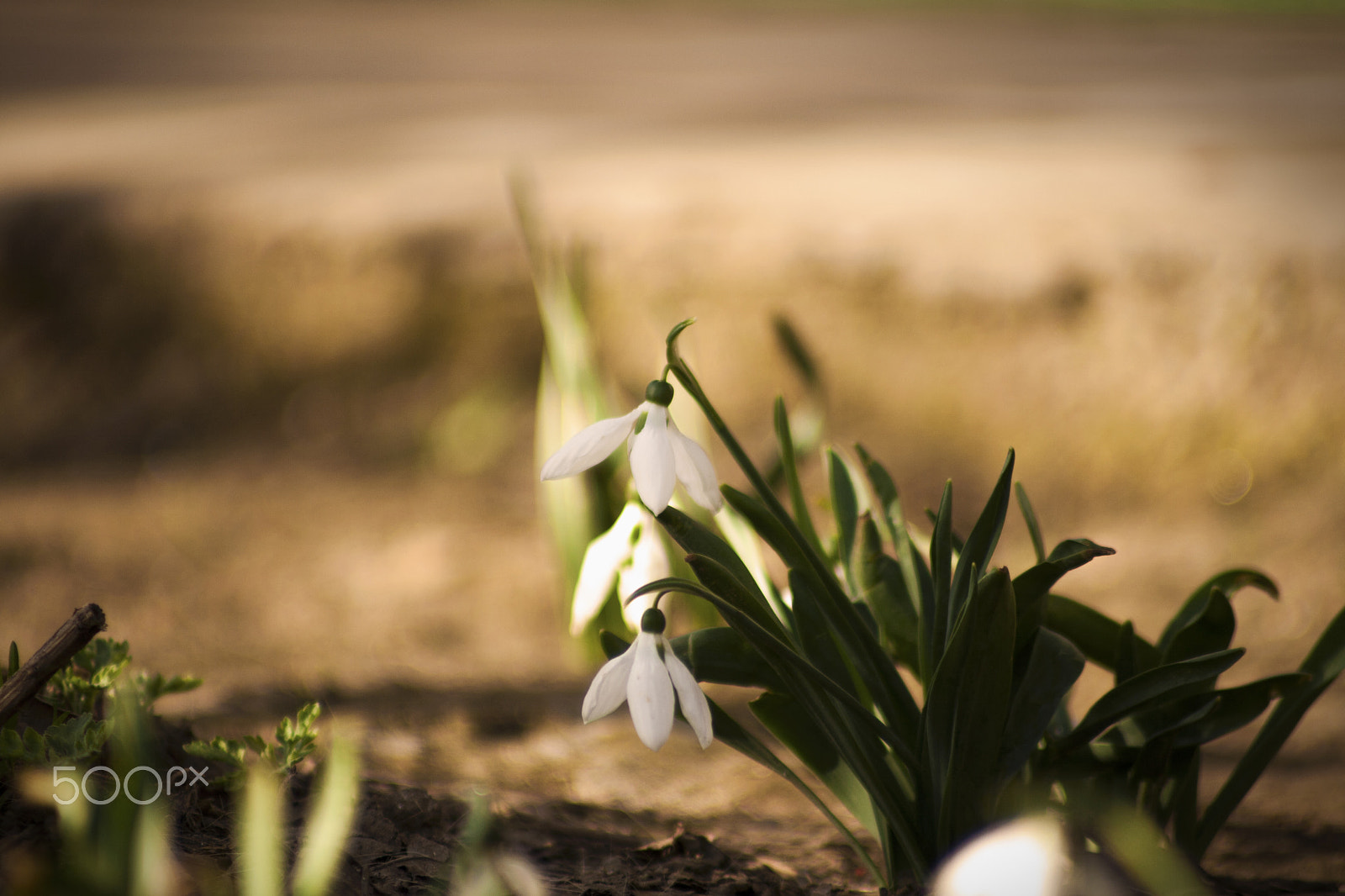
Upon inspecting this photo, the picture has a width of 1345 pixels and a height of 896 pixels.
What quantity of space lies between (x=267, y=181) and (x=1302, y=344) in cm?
325

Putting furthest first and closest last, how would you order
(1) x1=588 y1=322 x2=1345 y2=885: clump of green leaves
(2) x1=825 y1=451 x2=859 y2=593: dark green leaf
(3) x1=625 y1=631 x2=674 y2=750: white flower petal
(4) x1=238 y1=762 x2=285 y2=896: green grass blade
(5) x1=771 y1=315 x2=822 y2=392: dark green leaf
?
(5) x1=771 y1=315 x2=822 y2=392: dark green leaf < (2) x1=825 y1=451 x2=859 y2=593: dark green leaf < (1) x1=588 y1=322 x2=1345 y2=885: clump of green leaves < (3) x1=625 y1=631 x2=674 y2=750: white flower petal < (4) x1=238 y1=762 x2=285 y2=896: green grass blade

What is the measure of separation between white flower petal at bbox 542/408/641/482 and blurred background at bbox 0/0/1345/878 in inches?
32.0

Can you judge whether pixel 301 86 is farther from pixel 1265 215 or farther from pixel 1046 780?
pixel 1046 780

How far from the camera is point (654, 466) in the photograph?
84 cm

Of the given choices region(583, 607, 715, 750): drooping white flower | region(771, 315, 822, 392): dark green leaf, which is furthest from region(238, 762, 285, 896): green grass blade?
region(771, 315, 822, 392): dark green leaf

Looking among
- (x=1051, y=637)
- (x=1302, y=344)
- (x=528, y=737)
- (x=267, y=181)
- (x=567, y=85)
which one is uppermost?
(x=567, y=85)

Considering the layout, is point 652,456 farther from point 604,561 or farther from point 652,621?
point 604,561

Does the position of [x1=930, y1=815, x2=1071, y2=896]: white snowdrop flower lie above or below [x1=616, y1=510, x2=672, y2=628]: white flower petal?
below

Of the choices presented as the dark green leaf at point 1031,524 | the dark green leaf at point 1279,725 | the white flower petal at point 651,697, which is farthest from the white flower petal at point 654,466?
the dark green leaf at point 1279,725

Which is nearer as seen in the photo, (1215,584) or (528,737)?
(1215,584)

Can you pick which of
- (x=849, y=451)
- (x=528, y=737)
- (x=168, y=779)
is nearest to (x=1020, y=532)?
(x=849, y=451)

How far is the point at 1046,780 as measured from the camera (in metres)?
1.08

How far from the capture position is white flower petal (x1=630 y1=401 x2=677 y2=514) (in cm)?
83

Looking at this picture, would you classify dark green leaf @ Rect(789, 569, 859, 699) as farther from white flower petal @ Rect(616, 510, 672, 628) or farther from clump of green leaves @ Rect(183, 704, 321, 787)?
clump of green leaves @ Rect(183, 704, 321, 787)
